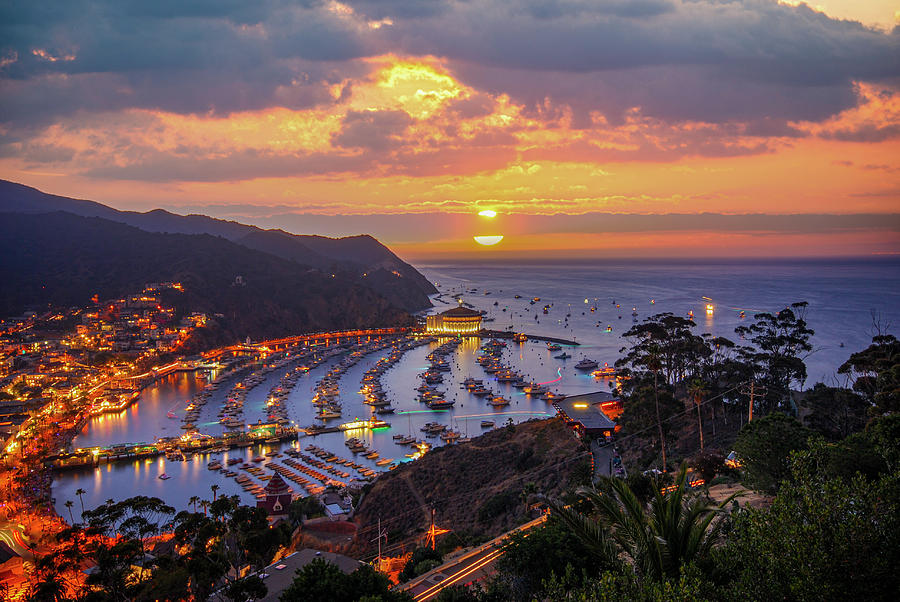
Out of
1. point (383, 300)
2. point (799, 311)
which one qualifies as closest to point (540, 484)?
point (799, 311)

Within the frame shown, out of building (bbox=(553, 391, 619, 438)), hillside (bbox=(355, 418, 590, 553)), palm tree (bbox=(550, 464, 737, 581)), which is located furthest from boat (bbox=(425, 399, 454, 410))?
palm tree (bbox=(550, 464, 737, 581))

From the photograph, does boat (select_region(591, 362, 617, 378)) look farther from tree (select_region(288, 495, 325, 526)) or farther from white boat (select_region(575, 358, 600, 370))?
tree (select_region(288, 495, 325, 526))

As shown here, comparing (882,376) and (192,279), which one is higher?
(192,279)

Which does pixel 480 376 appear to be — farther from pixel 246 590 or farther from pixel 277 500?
pixel 246 590

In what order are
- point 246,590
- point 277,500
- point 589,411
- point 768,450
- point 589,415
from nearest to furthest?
point 246,590 → point 768,450 → point 277,500 → point 589,415 → point 589,411

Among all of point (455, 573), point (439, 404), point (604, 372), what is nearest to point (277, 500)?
point (455, 573)

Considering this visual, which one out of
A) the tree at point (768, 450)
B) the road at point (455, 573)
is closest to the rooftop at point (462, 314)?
the road at point (455, 573)

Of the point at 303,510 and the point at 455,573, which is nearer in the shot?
the point at 455,573

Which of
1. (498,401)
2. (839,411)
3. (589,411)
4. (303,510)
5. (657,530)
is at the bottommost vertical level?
(498,401)
